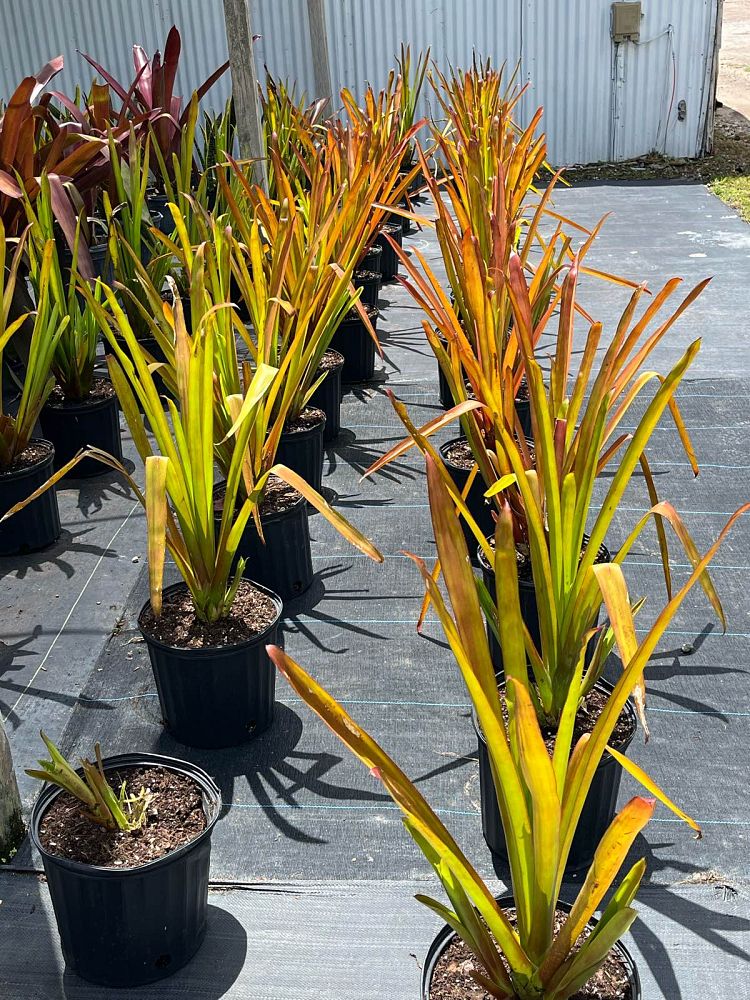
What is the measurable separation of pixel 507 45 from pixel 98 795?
21.5ft

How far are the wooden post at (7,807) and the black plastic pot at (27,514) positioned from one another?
2.96ft

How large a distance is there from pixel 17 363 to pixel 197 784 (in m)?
2.42

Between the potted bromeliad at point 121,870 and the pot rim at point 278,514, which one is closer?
the potted bromeliad at point 121,870

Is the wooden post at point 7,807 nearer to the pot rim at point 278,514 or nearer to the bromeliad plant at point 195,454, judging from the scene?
the bromeliad plant at point 195,454

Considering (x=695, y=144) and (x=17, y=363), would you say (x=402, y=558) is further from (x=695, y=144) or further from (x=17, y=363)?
(x=695, y=144)

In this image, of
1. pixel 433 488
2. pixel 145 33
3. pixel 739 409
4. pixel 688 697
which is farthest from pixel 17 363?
pixel 145 33

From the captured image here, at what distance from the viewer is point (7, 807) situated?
1.48 m

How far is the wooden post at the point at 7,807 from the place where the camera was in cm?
146

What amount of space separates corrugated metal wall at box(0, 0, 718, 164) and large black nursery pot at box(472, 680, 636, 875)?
618cm

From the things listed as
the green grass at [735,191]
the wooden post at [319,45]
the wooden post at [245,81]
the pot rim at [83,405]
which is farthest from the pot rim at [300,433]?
the wooden post at [319,45]

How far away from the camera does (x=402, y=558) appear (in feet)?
7.43

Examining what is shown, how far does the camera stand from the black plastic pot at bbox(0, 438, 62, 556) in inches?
90.4

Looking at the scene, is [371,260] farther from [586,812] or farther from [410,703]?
[586,812]

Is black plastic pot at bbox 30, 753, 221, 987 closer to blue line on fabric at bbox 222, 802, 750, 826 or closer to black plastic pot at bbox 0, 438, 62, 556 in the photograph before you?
blue line on fabric at bbox 222, 802, 750, 826
